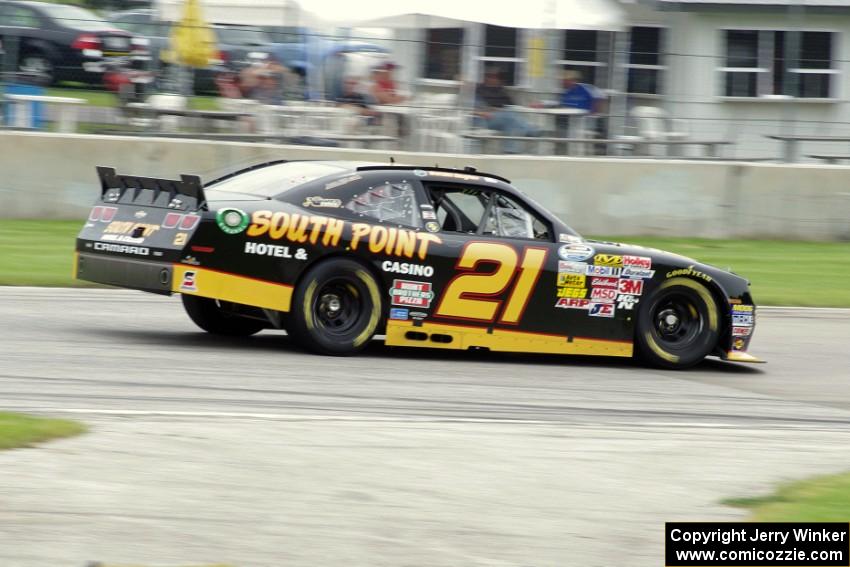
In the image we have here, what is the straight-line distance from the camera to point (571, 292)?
10.1 m

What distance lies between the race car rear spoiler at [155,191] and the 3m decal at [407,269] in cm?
139

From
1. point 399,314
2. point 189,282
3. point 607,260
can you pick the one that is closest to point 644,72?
point 607,260

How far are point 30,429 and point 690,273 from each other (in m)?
5.77

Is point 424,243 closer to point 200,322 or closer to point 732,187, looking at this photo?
point 200,322

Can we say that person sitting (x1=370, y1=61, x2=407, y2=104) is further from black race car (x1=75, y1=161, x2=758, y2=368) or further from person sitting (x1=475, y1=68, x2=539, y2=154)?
black race car (x1=75, y1=161, x2=758, y2=368)

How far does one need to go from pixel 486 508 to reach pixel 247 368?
139 inches

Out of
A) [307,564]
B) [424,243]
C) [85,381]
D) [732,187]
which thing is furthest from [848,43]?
[307,564]

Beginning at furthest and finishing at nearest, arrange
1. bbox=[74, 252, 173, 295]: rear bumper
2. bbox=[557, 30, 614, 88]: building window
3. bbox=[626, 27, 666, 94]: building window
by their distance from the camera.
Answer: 1. bbox=[626, 27, 666, 94]: building window
2. bbox=[557, 30, 614, 88]: building window
3. bbox=[74, 252, 173, 295]: rear bumper

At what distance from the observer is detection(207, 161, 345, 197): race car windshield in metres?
9.75

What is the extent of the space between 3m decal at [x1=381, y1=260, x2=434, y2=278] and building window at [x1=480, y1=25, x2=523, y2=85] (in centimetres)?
919

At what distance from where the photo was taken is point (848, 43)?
85.3 ft

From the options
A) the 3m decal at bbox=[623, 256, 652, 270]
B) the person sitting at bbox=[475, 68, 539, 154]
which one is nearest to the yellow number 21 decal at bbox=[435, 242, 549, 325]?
the 3m decal at bbox=[623, 256, 652, 270]

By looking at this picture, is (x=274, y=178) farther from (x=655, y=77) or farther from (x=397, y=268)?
(x=655, y=77)

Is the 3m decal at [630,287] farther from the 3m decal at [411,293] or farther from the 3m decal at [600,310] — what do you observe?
the 3m decal at [411,293]
